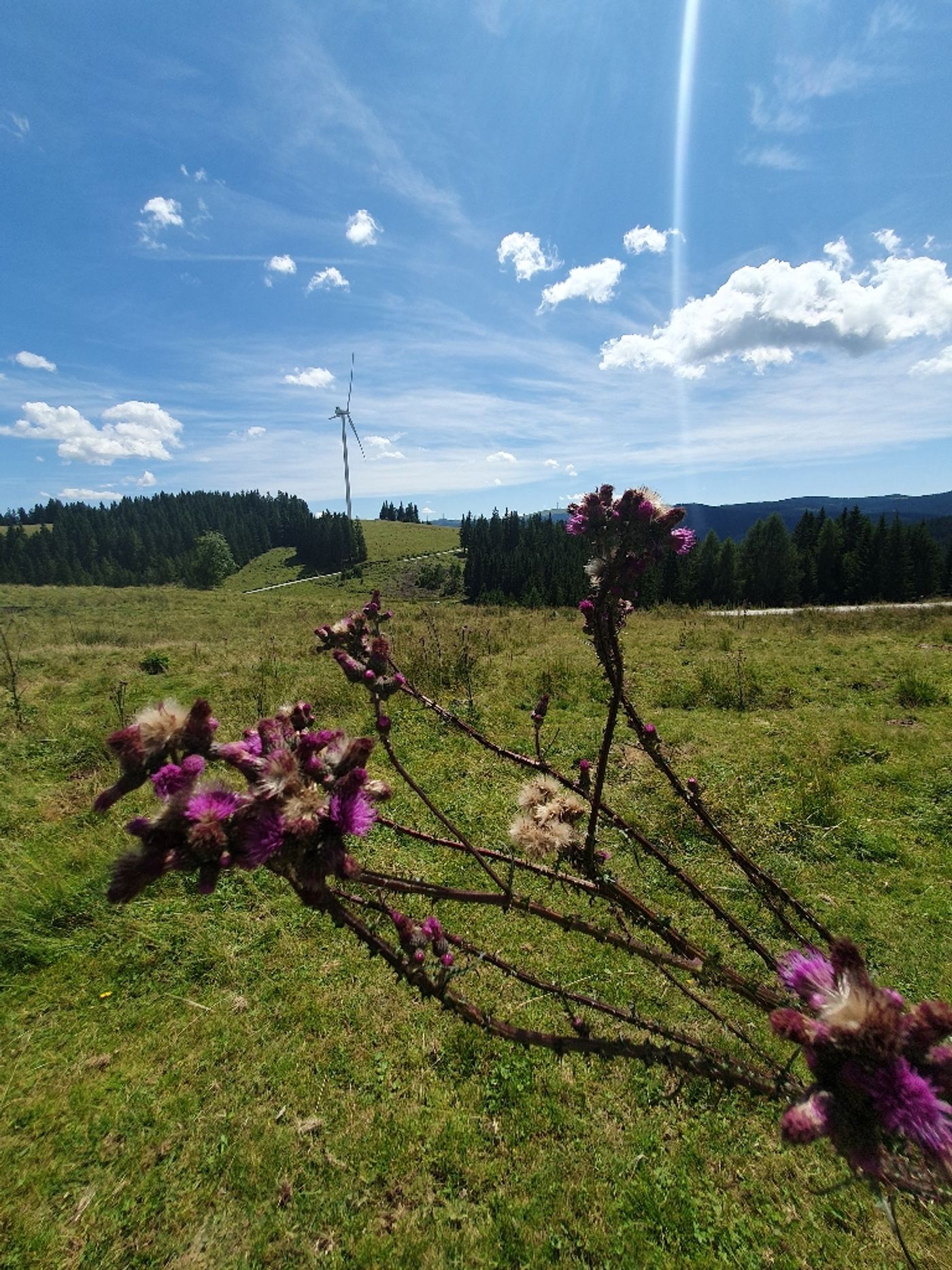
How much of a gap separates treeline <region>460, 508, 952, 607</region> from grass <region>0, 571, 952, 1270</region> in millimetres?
41356

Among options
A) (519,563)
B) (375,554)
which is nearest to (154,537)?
(375,554)

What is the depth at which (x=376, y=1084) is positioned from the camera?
12.9 ft

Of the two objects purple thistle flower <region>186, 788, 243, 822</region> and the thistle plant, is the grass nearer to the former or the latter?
the thistle plant

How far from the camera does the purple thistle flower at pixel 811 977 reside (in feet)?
3.60

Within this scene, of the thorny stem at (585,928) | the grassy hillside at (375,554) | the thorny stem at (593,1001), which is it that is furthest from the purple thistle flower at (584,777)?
the grassy hillside at (375,554)

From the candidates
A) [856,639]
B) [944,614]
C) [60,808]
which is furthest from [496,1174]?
[944,614]

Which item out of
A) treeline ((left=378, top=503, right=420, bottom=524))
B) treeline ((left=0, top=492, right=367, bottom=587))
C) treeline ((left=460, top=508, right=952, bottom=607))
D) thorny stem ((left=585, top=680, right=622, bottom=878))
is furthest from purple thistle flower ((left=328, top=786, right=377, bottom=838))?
treeline ((left=378, top=503, right=420, bottom=524))

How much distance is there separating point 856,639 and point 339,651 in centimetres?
1810

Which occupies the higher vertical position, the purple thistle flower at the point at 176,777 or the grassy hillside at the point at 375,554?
the purple thistle flower at the point at 176,777

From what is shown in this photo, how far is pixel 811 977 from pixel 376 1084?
13.2 feet

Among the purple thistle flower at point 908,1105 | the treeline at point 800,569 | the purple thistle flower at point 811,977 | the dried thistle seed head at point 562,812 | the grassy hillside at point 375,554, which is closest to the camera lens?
the purple thistle flower at point 908,1105

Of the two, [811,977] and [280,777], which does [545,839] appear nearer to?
[811,977]

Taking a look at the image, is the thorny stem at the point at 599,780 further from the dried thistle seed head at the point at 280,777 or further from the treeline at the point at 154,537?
the treeline at the point at 154,537

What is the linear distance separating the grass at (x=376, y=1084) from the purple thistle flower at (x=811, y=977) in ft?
1.20
